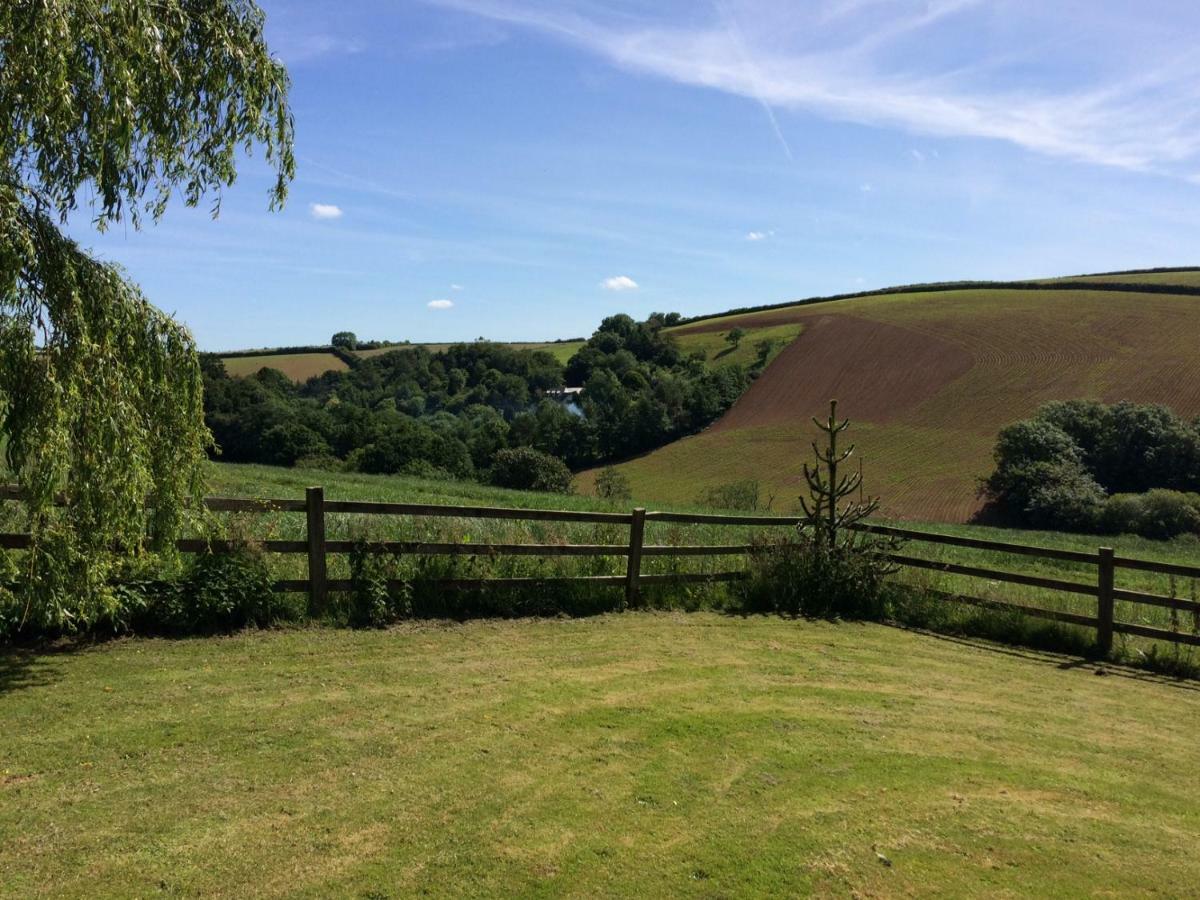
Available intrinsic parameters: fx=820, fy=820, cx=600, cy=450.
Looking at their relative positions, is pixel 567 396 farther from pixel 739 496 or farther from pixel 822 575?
pixel 822 575

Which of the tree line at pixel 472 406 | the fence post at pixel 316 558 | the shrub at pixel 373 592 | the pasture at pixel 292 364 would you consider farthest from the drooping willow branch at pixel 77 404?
the pasture at pixel 292 364

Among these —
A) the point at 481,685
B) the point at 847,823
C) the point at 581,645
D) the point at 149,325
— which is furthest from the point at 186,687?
the point at 847,823

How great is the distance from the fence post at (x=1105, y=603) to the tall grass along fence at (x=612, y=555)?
0.03 feet

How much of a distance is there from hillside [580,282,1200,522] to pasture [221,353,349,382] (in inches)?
1922

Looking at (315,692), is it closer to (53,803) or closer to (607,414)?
(53,803)

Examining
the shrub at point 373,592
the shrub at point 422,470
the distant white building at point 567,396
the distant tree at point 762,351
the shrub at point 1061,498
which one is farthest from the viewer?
the distant white building at point 567,396

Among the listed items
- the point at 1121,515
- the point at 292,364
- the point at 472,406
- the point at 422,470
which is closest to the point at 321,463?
the point at 422,470

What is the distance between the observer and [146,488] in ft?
20.8

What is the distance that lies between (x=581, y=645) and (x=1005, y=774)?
3.98m

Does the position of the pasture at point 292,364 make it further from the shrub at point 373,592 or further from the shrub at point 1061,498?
the shrub at point 373,592

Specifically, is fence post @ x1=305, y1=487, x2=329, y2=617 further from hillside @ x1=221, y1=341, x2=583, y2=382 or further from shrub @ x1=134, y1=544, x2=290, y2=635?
hillside @ x1=221, y1=341, x2=583, y2=382

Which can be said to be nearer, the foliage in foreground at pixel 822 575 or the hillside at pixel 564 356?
the foliage in foreground at pixel 822 575

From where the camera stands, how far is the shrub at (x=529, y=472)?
53812 mm

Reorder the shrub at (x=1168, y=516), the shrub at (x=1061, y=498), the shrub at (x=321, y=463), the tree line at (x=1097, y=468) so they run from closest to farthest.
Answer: the shrub at (x=1168, y=516)
the tree line at (x=1097, y=468)
the shrub at (x=1061, y=498)
the shrub at (x=321, y=463)
